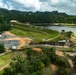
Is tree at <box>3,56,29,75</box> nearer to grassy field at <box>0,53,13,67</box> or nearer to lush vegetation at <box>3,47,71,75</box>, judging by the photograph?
lush vegetation at <box>3,47,71,75</box>

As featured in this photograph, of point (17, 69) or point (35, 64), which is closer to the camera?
point (17, 69)

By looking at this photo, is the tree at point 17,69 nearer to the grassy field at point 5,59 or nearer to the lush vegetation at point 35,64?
the lush vegetation at point 35,64

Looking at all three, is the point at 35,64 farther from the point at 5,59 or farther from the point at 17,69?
the point at 5,59

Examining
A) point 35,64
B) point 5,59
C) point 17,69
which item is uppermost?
point 35,64

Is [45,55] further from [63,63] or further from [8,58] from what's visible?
[8,58]

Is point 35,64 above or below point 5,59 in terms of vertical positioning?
above

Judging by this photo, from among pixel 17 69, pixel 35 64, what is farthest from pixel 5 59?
pixel 17 69

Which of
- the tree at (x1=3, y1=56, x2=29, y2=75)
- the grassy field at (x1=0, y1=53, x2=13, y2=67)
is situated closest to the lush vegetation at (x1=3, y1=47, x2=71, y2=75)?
the tree at (x1=3, y1=56, x2=29, y2=75)

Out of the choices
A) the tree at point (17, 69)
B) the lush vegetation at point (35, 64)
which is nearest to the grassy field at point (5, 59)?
the lush vegetation at point (35, 64)
